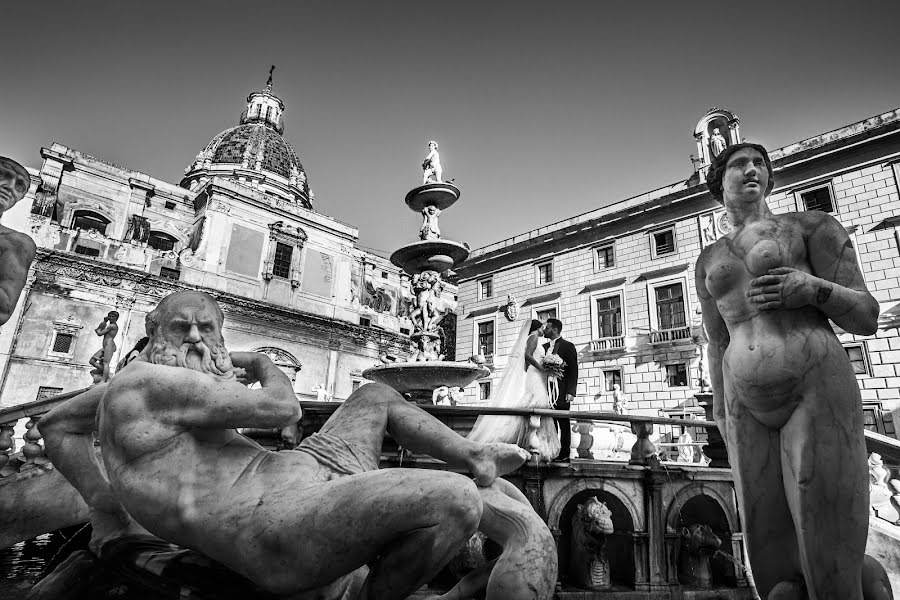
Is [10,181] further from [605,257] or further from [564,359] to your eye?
[605,257]

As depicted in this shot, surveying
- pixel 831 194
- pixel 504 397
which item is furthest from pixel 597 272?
pixel 504 397

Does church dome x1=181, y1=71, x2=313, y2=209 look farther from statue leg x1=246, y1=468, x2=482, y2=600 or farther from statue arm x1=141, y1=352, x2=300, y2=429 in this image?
statue leg x1=246, y1=468, x2=482, y2=600

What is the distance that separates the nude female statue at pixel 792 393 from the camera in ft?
6.22

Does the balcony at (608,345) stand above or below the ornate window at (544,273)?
below

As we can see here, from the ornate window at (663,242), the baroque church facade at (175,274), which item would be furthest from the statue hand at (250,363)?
the ornate window at (663,242)

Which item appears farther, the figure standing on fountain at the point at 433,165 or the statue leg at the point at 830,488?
the figure standing on fountain at the point at 433,165

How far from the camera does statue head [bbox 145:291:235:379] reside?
1.77 metres

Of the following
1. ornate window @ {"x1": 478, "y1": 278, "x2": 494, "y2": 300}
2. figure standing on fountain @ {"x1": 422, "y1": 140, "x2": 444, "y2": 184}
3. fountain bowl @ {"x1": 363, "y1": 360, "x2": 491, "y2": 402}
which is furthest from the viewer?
ornate window @ {"x1": 478, "y1": 278, "x2": 494, "y2": 300}

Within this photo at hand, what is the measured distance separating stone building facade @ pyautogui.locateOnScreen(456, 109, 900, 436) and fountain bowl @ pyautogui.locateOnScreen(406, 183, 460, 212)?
10.0 meters

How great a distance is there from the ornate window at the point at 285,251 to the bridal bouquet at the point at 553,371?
2472cm

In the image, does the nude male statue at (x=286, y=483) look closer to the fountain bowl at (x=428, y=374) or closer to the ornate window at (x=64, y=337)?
the fountain bowl at (x=428, y=374)

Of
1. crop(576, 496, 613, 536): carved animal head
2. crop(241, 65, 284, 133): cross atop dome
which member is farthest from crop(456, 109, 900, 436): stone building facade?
crop(241, 65, 284, 133): cross atop dome

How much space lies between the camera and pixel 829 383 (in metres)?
1.94

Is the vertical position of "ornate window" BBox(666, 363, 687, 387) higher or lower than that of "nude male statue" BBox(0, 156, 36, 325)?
higher
